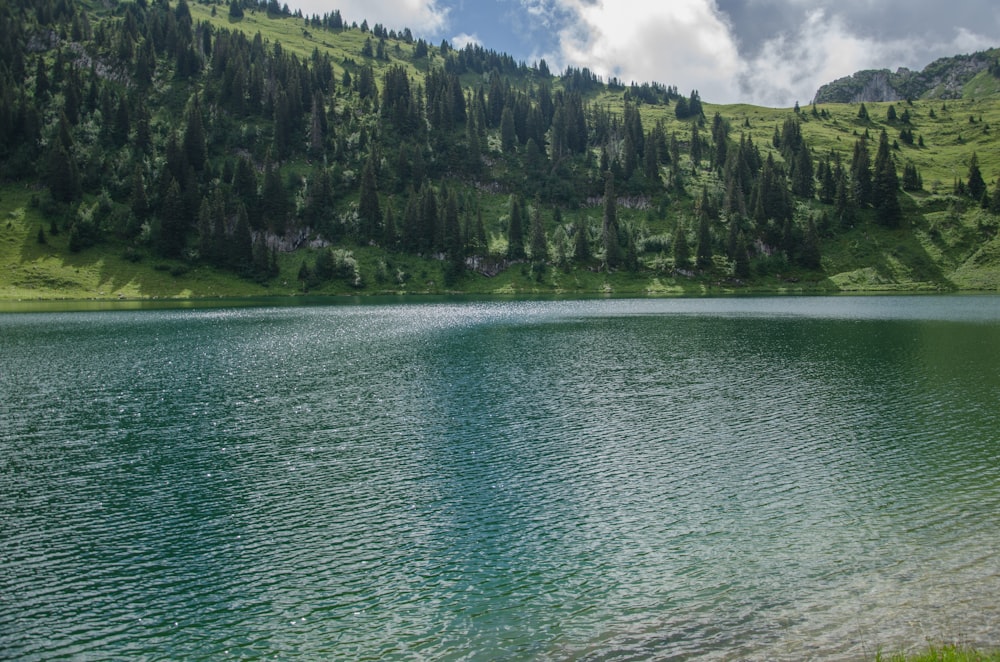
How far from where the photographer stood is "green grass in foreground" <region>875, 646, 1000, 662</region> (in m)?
13.3

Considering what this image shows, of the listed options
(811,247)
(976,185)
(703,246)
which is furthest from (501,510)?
(976,185)

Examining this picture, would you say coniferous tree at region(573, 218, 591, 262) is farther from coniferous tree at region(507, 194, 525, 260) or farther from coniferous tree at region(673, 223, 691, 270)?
coniferous tree at region(673, 223, 691, 270)

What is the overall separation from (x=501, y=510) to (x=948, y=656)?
16.3m

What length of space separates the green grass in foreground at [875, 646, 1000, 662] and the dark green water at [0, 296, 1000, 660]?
114cm

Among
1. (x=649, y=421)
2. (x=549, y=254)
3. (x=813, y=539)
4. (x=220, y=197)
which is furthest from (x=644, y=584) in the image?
(x=220, y=197)

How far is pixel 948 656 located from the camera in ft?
44.0

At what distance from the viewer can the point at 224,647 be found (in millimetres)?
16594

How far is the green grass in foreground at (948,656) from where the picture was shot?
43.6 feet

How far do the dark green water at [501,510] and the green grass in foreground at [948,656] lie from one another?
1.14 metres

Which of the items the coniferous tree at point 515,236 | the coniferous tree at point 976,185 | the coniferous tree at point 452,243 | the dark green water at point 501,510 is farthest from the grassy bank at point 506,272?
the dark green water at point 501,510

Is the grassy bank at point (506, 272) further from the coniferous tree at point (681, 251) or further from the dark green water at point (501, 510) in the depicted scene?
the dark green water at point (501, 510)

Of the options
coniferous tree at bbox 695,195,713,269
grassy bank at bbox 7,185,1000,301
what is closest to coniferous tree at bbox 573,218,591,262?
grassy bank at bbox 7,185,1000,301

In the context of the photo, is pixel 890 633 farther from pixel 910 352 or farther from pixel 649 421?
pixel 910 352

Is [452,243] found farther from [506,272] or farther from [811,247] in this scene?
[811,247]
